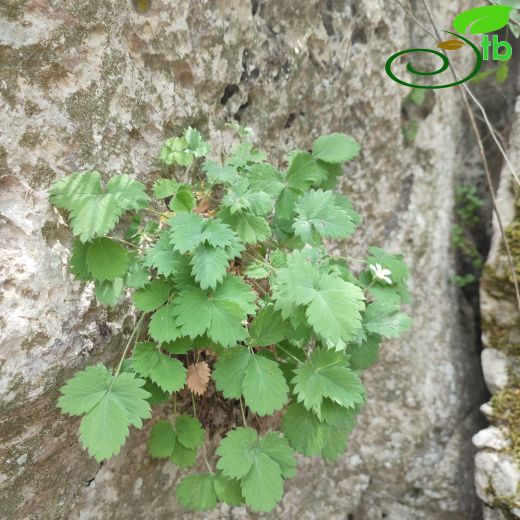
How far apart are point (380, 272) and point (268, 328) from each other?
497mm

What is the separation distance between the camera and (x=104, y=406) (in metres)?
1.23

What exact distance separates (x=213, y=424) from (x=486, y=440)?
4.01 feet

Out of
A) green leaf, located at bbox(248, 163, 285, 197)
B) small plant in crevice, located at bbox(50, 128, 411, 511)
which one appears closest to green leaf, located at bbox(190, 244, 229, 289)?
small plant in crevice, located at bbox(50, 128, 411, 511)

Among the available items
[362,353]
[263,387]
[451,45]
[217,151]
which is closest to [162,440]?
[263,387]

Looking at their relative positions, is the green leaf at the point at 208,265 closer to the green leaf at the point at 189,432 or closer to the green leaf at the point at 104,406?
the green leaf at the point at 104,406

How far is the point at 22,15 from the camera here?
4.19 feet

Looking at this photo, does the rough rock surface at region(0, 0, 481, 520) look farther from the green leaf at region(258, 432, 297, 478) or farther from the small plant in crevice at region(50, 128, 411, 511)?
the green leaf at region(258, 432, 297, 478)

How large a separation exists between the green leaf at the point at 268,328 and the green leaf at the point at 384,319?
0.34 meters

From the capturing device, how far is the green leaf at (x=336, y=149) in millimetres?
1697

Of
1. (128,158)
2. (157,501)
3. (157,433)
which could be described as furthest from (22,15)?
(157,501)

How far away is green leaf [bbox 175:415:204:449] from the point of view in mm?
1554

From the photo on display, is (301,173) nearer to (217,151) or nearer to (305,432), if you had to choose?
(217,151)

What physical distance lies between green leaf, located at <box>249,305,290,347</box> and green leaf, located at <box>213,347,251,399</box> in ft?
0.16

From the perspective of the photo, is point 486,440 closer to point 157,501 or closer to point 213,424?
point 213,424
